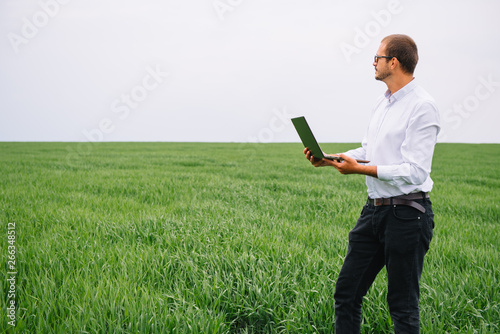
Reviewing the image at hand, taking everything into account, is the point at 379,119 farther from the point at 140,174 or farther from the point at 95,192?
the point at 140,174

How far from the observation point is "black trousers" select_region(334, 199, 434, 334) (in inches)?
86.7

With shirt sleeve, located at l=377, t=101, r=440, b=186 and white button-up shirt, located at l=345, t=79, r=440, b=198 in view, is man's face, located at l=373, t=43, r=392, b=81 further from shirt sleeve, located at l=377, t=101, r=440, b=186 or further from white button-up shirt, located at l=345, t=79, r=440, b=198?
shirt sleeve, located at l=377, t=101, r=440, b=186

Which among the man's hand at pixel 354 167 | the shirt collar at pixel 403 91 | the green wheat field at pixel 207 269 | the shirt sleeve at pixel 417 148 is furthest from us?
the green wheat field at pixel 207 269

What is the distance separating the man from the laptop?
0.30 ft

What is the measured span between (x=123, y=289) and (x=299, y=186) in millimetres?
6481

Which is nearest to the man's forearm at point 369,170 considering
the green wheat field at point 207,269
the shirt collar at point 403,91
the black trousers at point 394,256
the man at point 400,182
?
the man at point 400,182

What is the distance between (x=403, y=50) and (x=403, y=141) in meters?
0.60

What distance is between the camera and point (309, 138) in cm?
239

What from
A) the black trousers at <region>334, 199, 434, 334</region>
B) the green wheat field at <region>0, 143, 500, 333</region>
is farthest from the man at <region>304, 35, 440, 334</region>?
the green wheat field at <region>0, 143, 500, 333</region>

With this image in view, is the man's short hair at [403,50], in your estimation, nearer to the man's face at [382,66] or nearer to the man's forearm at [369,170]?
the man's face at [382,66]

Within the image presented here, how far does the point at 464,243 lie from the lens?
481cm

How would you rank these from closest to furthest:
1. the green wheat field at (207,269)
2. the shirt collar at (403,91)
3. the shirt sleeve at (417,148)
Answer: the shirt sleeve at (417,148)
the shirt collar at (403,91)
the green wheat field at (207,269)

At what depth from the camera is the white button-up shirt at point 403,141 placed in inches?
82.2

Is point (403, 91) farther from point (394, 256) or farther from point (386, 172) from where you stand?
point (394, 256)
